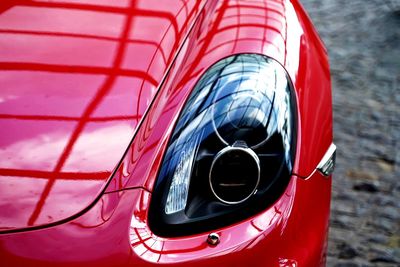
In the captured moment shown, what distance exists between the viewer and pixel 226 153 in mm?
1838

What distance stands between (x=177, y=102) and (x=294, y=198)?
390mm

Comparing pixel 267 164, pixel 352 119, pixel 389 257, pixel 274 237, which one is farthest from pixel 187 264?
pixel 352 119

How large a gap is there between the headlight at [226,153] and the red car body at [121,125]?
0.03 m

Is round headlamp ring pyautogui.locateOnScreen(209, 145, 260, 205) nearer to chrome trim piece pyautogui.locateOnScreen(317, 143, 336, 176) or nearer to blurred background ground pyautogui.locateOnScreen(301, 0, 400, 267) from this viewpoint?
chrome trim piece pyautogui.locateOnScreen(317, 143, 336, 176)

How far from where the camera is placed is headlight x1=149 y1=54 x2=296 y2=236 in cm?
177

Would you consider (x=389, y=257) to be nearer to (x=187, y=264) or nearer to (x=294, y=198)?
(x=294, y=198)

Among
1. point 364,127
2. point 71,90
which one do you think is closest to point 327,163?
point 71,90

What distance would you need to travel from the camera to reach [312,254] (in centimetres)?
189

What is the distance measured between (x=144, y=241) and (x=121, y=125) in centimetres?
33

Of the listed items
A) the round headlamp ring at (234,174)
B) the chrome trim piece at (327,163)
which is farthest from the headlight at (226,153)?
the chrome trim piece at (327,163)

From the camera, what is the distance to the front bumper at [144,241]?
1608 millimetres

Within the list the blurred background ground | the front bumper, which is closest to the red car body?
the front bumper

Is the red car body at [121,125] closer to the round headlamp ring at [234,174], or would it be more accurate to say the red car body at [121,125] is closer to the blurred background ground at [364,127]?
the round headlamp ring at [234,174]

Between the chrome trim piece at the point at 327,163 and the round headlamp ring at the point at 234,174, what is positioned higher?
the round headlamp ring at the point at 234,174
